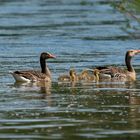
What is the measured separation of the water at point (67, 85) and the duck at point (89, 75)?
27.6 inches

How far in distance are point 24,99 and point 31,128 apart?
4073 mm

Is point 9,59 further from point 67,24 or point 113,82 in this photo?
point 67,24

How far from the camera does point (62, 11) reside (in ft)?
169

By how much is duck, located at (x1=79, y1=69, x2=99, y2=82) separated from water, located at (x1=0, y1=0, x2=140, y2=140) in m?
0.70

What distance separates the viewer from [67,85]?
23250mm

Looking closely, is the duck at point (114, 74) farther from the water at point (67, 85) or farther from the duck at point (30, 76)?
the duck at point (30, 76)

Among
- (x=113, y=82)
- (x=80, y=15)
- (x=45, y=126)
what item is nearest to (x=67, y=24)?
(x=80, y=15)

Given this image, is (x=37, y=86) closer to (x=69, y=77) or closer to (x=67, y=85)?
(x=67, y=85)

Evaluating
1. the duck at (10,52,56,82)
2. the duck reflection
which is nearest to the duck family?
the duck at (10,52,56,82)

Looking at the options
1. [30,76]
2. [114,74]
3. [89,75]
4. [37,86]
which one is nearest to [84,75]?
[89,75]

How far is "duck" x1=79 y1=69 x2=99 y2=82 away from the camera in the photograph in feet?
80.1

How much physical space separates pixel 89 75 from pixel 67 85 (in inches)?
58.4

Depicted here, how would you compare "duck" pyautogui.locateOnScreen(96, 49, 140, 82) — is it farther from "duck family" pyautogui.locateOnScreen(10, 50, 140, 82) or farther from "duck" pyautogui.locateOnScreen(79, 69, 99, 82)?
"duck" pyautogui.locateOnScreen(79, 69, 99, 82)

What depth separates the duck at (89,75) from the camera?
2442cm
